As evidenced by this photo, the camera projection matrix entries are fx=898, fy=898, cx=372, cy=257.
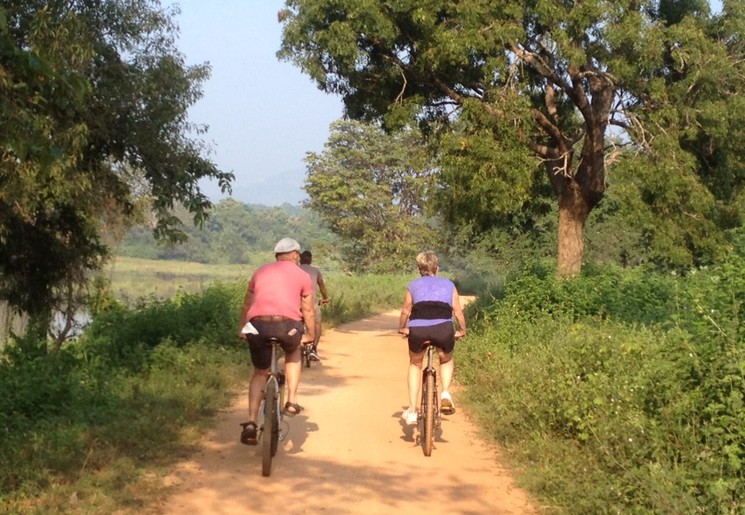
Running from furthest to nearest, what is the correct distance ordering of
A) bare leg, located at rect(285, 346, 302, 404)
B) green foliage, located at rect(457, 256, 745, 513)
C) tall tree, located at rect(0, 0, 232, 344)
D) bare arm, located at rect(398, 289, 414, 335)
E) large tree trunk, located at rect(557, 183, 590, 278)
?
1. large tree trunk, located at rect(557, 183, 590, 278)
2. tall tree, located at rect(0, 0, 232, 344)
3. bare arm, located at rect(398, 289, 414, 335)
4. bare leg, located at rect(285, 346, 302, 404)
5. green foliage, located at rect(457, 256, 745, 513)

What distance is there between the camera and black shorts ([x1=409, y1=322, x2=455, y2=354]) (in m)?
8.13

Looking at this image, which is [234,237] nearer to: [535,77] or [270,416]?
[535,77]

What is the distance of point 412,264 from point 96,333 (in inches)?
1590

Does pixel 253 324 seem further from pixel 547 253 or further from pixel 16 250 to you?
pixel 547 253

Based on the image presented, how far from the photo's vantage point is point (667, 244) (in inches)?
671

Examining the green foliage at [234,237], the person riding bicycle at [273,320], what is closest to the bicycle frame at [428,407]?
the person riding bicycle at [273,320]

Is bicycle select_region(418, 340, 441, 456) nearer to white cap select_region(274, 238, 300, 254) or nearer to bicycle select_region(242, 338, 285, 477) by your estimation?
bicycle select_region(242, 338, 285, 477)

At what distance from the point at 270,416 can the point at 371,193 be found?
147 ft

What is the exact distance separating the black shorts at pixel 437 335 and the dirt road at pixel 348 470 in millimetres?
992

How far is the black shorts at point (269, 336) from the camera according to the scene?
Answer: 7289mm

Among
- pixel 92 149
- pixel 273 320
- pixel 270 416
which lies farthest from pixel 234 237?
pixel 270 416

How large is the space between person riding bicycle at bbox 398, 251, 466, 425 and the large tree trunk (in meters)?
10.2

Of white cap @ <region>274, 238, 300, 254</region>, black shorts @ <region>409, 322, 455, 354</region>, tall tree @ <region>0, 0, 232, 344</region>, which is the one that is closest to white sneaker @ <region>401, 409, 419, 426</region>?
black shorts @ <region>409, 322, 455, 354</region>

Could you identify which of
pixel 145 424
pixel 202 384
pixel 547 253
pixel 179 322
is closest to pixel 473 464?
pixel 145 424
